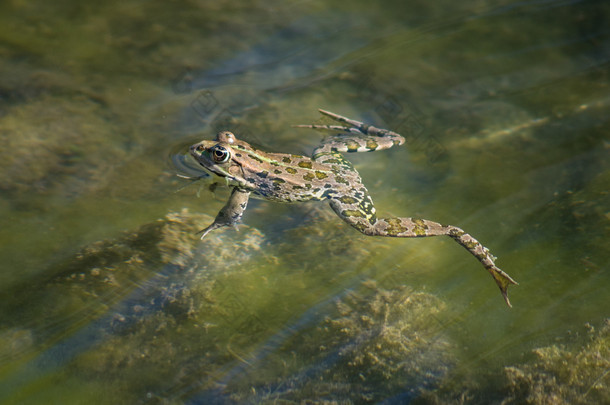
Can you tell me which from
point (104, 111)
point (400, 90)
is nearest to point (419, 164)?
point (400, 90)

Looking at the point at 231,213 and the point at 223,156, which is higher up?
the point at 223,156

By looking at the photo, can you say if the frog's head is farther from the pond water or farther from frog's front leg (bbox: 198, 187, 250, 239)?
the pond water

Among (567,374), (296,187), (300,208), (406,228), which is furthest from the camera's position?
(300,208)

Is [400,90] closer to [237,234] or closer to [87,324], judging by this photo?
[237,234]

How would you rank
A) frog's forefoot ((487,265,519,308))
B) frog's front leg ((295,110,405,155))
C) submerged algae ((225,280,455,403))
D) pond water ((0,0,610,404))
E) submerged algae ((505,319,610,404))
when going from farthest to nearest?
frog's front leg ((295,110,405,155)) < frog's forefoot ((487,265,519,308)) < pond water ((0,0,610,404)) < submerged algae ((225,280,455,403)) < submerged algae ((505,319,610,404))

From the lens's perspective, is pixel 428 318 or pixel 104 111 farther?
pixel 104 111

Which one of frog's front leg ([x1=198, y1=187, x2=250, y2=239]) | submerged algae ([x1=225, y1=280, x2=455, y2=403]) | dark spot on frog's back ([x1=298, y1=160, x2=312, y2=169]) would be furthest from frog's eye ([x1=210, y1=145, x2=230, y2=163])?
submerged algae ([x1=225, y1=280, x2=455, y2=403])

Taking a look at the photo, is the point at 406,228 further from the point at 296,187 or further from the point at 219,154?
the point at 219,154

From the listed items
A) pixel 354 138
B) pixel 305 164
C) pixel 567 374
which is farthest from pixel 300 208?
pixel 567 374
